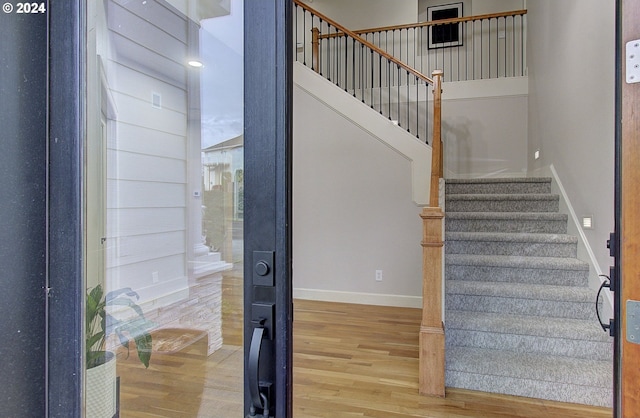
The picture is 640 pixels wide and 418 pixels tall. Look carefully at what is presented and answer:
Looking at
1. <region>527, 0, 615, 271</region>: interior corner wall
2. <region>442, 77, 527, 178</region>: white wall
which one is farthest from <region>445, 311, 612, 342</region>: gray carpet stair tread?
<region>442, 77, 527, 178</region>: white wall

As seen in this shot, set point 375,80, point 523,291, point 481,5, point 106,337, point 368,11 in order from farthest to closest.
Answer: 1. point 368,11
2. point 375,80
3. point 481,5
4. point 523,291
5. point 106,337

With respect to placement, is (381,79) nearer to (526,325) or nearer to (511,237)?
(511,237)

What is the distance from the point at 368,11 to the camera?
5906 mm

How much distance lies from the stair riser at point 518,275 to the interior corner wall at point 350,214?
3.39ft

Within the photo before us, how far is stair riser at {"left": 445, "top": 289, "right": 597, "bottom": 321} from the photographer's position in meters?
2.66

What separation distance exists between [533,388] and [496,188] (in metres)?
2.40

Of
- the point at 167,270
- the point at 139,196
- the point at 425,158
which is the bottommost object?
the point at 167,270

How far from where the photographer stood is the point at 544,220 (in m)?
3.40

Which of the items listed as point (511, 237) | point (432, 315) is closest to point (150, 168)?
point (432, 315)

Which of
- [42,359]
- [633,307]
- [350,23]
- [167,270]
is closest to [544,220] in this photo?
[633,307]

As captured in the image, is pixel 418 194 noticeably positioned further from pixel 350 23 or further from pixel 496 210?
pixel 350 23

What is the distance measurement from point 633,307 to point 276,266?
2.52 feet

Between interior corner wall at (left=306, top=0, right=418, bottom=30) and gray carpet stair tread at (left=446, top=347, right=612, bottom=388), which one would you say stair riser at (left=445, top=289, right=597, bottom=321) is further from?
interior corner wall at (left=306, top=0, right=418, bottom=30)

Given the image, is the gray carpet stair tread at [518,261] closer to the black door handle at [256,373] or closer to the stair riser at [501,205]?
the stair riser at [501,205]
